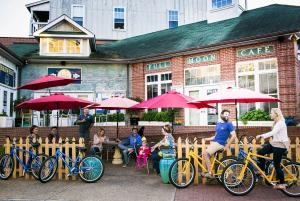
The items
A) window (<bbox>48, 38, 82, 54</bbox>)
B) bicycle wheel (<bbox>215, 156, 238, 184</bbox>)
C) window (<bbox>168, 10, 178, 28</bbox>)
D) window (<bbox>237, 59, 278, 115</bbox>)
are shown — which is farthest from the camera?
window (<bbox>168, 10, 178, 28</bbox>)

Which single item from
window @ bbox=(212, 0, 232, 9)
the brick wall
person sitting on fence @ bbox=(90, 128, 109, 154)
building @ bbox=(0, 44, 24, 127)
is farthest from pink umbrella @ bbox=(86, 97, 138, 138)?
window @ bbox=(212, 0, 232, 9)

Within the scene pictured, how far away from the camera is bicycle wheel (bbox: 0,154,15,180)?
7601 mm

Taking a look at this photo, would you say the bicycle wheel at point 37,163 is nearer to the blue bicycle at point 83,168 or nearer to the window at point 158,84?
the blue bicycle at point 83,168

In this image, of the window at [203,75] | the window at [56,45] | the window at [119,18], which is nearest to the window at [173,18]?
the window at [119,18]

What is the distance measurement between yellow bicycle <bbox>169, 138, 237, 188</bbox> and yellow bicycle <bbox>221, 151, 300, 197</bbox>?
37 cm

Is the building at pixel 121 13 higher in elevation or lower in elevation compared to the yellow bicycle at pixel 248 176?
higher

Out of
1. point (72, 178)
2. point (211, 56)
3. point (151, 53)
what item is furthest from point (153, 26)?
point (72, 178)

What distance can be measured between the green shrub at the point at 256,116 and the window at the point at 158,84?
496cm

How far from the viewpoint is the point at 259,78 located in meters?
13.4

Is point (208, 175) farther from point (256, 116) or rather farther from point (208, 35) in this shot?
point (208, 35)

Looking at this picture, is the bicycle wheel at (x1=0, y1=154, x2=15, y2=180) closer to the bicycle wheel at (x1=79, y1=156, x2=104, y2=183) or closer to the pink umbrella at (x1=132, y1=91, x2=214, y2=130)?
the bicycle wheel at (x1=79, y1=156, x2=104, y2=183)

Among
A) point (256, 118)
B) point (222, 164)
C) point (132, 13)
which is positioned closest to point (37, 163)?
point (222, 164)

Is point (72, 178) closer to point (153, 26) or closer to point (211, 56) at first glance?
point (211, 56)

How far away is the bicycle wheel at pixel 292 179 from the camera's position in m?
5.89
